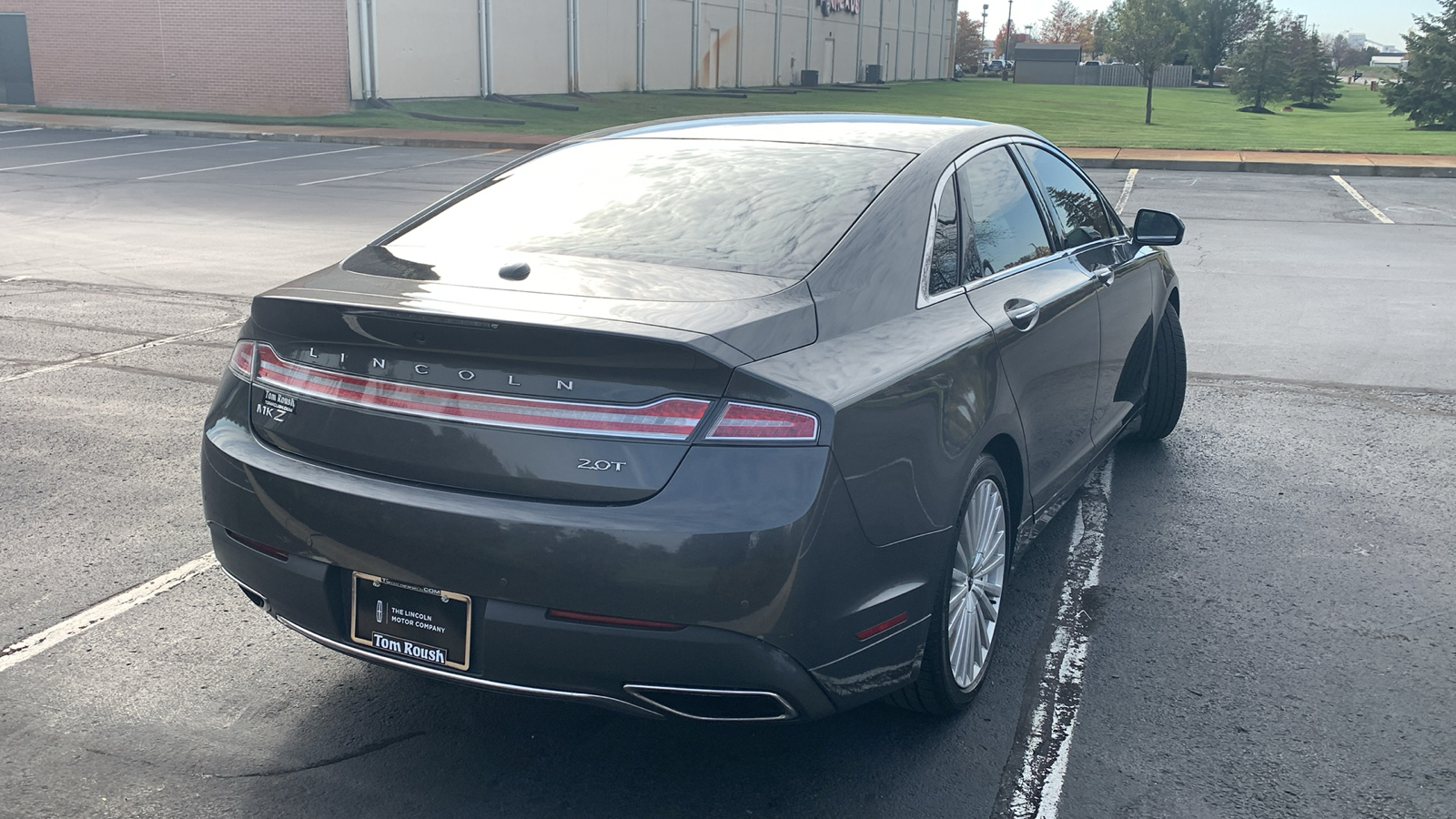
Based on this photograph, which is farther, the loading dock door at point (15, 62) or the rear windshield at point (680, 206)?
the loading dock door at point (15, 62)

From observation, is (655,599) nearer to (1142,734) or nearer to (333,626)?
(333,626)

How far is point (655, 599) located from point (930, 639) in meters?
0.89

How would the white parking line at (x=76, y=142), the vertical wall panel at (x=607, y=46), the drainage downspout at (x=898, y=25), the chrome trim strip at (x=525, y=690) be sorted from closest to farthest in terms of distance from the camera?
the chrome trim strip at (x=525, y=690) < the white parking line at (x=76, y=142) < the vertical wall panel at (x=607, y=46) < the drainage downspout at (x=898, y=25)

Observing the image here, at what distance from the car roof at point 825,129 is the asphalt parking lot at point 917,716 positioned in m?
1.57

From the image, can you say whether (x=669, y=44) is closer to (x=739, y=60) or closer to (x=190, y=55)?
(x=739, y=60)

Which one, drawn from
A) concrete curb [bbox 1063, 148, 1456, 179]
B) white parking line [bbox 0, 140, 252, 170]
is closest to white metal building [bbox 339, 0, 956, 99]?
white parking line [bbox 0, 140, 252, 170]

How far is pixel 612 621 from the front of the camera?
2.64 metres

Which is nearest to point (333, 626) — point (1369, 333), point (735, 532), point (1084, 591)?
point (735, 532)

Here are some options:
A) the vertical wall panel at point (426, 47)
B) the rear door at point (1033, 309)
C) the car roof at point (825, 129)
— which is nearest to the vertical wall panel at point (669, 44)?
the vertical wall panel at point (426, 47)

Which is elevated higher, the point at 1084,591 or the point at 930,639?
the point at 930,639

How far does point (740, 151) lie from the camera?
12.7 feet

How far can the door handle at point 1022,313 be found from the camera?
366 centimetres

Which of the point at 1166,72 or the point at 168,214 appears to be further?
the point at 1166,72

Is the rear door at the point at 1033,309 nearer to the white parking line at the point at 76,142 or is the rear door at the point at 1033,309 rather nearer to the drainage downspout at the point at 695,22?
the white parking line at the point at 76,142
